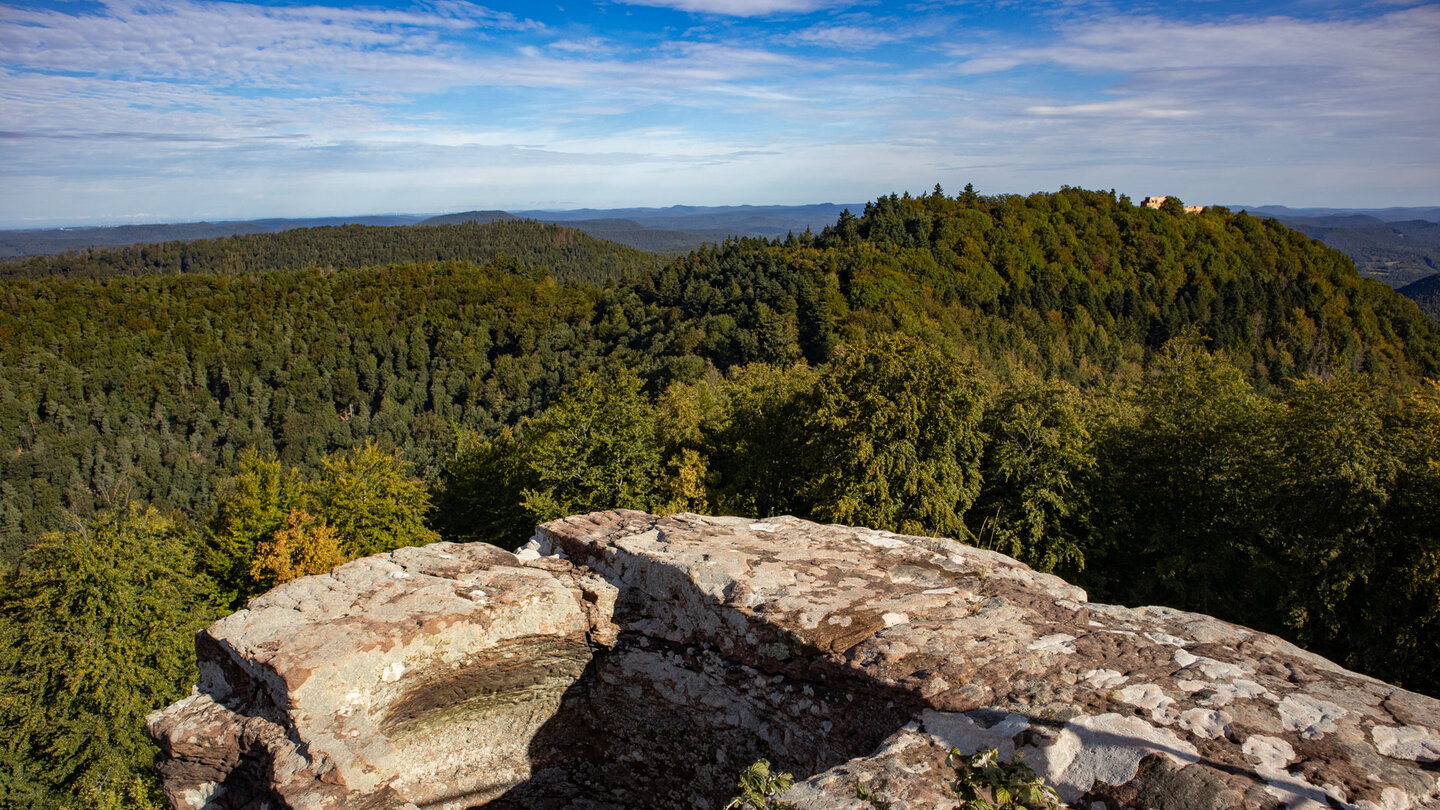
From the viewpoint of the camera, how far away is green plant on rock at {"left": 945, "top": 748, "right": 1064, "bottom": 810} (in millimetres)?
6613

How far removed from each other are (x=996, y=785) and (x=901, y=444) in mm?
13113

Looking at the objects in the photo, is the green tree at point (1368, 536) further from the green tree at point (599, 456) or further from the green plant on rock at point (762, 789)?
the green tree at point (599, 456)

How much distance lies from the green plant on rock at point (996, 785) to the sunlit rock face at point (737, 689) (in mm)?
253

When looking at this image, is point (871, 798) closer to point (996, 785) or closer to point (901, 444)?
point (996, 785)

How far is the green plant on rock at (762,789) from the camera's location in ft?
23.0

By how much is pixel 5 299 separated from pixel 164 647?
21050 centimetres

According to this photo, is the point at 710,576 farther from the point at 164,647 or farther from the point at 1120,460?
the point at 164,647

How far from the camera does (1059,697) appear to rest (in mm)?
8070

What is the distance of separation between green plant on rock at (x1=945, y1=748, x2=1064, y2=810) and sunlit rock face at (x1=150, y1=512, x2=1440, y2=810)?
25 cm

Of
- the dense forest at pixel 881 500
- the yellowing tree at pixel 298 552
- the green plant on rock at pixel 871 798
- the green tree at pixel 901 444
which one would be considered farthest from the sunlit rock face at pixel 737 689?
the yellowing tree at pixel 298 552

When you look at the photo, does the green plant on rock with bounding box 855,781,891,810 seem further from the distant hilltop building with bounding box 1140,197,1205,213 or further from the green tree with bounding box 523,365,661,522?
the distant hilltop building with bounding box 1140,197,1205,213

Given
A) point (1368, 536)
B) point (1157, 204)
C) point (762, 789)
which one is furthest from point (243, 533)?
point (1157, 204)

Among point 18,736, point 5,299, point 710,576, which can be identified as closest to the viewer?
point 710,576

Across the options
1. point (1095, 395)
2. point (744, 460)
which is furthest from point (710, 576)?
point (1095, 395)
